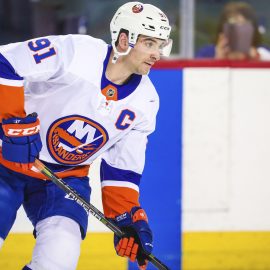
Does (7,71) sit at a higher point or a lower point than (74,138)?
higher

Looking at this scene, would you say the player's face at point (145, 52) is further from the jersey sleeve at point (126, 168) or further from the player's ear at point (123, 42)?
the jersey sleeve at point (126, 168)

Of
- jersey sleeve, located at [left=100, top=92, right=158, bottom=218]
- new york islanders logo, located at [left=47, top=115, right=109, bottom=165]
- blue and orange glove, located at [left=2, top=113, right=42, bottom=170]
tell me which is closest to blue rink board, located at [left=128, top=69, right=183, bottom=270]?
jersey sleeve, located at [left=100, top=92, right=158, bottom=218]

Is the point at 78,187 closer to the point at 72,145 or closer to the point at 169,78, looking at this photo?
the point at 72,145

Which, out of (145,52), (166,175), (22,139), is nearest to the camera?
(22,139)

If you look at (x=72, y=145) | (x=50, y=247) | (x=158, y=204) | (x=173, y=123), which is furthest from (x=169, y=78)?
(x=50, y=247)

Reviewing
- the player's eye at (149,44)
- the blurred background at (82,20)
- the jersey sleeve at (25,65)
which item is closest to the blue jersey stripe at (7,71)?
the jersey sleeve at (25,65)

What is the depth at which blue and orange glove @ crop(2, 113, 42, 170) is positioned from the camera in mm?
2682

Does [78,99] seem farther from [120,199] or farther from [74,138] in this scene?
[120,199]

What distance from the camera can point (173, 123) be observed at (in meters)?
3.52

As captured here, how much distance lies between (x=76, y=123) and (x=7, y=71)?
30 centimetres

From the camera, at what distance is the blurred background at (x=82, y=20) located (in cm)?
411

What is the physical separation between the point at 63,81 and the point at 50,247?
54cm

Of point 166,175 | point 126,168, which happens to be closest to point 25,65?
point 126,168

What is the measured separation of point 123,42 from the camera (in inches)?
112
